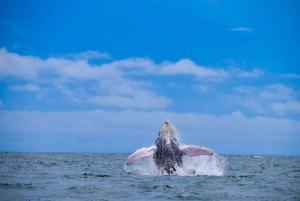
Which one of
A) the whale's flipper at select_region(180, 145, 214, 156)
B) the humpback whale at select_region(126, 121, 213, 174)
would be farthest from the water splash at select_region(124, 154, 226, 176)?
the whale's flipper at select_region(180, 145, 214, 156)

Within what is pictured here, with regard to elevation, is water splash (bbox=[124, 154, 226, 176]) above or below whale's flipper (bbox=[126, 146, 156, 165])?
below

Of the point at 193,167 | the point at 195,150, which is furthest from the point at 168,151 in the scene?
the point at 193,167

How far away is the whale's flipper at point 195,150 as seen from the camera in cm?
1706

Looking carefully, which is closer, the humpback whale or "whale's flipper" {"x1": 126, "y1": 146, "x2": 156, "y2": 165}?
"whale's flipper" {"x1": 126, "y1": 146, "x2": 156, "y2": 165}

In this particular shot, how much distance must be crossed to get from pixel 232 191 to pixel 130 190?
3.58 meters

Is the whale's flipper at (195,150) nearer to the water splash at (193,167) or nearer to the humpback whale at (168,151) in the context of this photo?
the humpback whale at (168,151)

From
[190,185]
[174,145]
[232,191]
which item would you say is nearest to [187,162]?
[174,145]

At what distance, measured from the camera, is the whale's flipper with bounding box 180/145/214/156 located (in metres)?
17.1

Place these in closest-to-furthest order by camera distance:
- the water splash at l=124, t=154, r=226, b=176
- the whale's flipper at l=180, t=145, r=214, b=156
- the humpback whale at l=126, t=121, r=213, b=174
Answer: the whale's flipper at l=180, t=145, r=214, b=156 < the humpback whale at l=126, t=121, r=213, b=174 < the water splash at l=124, t=154, r=226, b=176

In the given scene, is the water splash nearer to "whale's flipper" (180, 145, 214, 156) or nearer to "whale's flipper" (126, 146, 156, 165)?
"whale's flipper" (126, 146, 156, 165)

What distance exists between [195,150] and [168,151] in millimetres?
1230

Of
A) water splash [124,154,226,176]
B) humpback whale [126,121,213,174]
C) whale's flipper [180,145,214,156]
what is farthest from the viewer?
water splash [124,154,226,176]

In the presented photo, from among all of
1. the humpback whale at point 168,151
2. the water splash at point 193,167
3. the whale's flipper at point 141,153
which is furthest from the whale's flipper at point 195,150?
the whale's flipper at point 141,153

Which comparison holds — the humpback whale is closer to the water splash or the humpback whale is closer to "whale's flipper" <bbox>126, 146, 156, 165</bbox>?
"whale's flipper" <bbox>126, 146, 156, 165</bbox>
